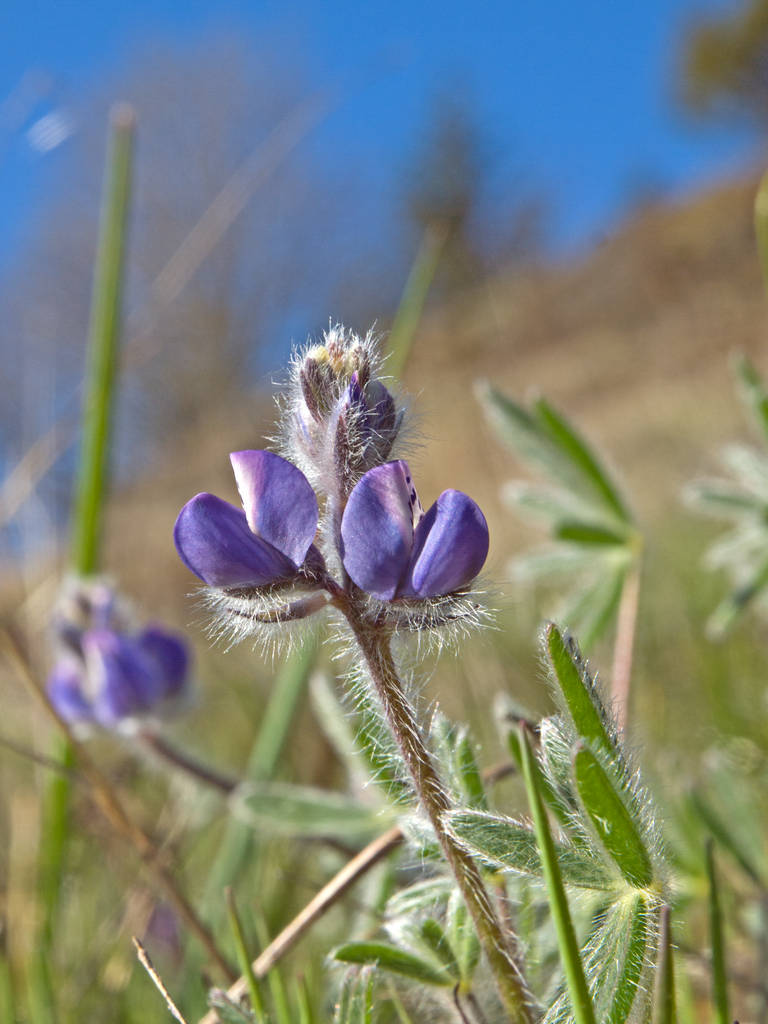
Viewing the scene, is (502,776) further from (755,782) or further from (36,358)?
(36,358)

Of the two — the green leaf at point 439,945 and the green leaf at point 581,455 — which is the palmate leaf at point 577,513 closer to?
the green leaf at point 581,455

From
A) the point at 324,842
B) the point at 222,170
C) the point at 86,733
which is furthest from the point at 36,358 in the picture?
the point at 222,170

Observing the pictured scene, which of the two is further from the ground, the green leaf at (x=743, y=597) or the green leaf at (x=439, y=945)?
the green leaf at (x=743, y=597)

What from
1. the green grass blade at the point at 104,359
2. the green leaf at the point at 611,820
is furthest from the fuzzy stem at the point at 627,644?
the green grass blade at the point at 104,359

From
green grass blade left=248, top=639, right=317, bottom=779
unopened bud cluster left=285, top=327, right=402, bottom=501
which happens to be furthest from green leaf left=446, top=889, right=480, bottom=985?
green grass blade left=248, top=639, right=317, bottom=779

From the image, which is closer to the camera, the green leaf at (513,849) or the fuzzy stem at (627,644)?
the green leaf at (513,849)

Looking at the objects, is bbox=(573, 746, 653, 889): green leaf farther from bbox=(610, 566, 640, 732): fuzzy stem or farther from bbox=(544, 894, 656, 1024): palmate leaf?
bbox=(610, 566, 640, 732): fuzzy stem

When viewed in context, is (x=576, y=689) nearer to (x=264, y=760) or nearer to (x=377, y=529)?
(x=377, y=529)
